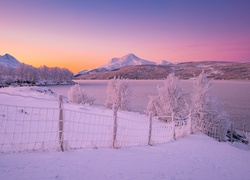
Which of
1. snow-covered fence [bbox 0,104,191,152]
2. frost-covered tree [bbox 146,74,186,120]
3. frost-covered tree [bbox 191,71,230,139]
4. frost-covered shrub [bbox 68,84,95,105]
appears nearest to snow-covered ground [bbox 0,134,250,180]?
snow-covered fence [bbox 0,104,191,152]

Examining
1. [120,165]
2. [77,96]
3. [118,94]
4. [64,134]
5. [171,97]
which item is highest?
[171,97]

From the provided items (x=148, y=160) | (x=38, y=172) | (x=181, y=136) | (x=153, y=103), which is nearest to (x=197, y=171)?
(x=148, y=160)

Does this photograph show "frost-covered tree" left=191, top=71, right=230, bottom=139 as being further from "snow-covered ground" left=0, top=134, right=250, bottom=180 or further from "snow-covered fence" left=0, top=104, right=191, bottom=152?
"snow-covered ground" left=0, top=134, right=250, bottom=180

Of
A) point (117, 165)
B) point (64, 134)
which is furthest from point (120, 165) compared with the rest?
point (64, 134)

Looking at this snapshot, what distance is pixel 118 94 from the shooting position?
41438 mm

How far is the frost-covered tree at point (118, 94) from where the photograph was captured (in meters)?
40.7

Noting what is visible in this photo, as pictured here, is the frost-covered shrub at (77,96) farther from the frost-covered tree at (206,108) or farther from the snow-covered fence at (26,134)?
the snow-covered fence at (26,134)

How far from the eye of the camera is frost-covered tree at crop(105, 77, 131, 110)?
134 ft

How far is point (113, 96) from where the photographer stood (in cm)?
4191

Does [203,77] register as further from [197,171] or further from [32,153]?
[32,153]

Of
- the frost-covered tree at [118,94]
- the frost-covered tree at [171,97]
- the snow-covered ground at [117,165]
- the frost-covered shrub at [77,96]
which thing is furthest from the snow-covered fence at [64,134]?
the frost-covered shrub at [77,96]

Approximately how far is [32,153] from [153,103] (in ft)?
100

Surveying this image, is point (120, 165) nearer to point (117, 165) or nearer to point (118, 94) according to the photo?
point (117, 165)

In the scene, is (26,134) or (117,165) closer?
(117,165)
